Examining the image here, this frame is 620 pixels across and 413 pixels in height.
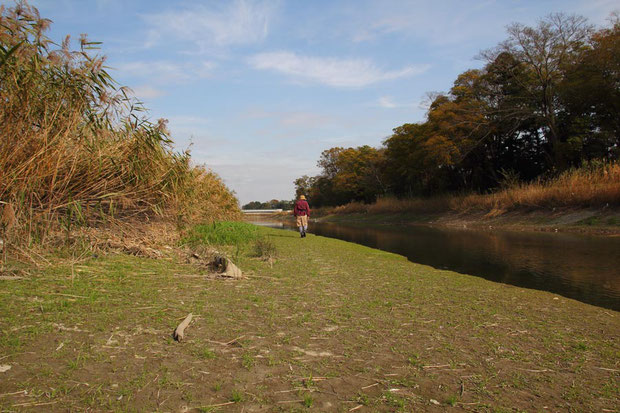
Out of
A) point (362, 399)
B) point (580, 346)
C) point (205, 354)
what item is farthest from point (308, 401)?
point (580, 346)

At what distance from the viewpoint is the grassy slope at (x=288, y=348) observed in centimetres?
266

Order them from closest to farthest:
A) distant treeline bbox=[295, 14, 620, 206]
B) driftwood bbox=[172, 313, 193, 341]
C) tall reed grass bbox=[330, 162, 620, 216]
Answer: driftwood bbox=[172, 313, 193, 341], tall reed grass bbox=[330, 162, 620, 216], distant treeline bbox=[295, 14, 620, 206]

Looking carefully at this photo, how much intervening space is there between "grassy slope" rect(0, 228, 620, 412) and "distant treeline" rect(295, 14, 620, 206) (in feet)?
78.4

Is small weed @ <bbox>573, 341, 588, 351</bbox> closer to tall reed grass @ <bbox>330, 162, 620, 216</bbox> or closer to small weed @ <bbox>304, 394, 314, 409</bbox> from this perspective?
small weed @ <bbox>304, 394, 314, 409</bbox>

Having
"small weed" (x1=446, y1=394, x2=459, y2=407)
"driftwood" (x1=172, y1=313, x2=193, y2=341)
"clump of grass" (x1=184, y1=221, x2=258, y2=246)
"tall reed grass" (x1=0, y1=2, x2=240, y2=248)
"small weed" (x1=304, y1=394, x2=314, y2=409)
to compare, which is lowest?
"small weed" (x1=446, y1=394, x2=459, y2=407)

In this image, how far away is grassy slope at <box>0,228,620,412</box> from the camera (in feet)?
8.72

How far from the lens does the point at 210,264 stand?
732cm

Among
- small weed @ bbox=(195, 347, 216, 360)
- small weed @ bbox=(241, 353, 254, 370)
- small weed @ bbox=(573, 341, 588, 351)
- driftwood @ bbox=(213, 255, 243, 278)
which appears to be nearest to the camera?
small weed @ bbox=(241, 353, 254, 370)

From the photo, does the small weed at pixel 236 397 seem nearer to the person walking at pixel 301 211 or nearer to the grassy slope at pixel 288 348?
the grassy slope at pixel 288 348

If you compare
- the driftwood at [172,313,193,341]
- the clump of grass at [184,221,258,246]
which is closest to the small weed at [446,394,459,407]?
the driftwood at [172,313,193,341]

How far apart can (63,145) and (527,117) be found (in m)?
33.2

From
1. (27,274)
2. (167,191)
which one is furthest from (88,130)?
(27,274)

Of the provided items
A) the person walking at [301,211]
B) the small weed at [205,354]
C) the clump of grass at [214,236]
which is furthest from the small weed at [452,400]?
the person walking at [301,211]

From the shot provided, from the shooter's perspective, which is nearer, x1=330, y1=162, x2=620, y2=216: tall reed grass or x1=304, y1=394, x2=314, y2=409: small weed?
x1=304, y1=394, x2=314, y2=409: small weed
